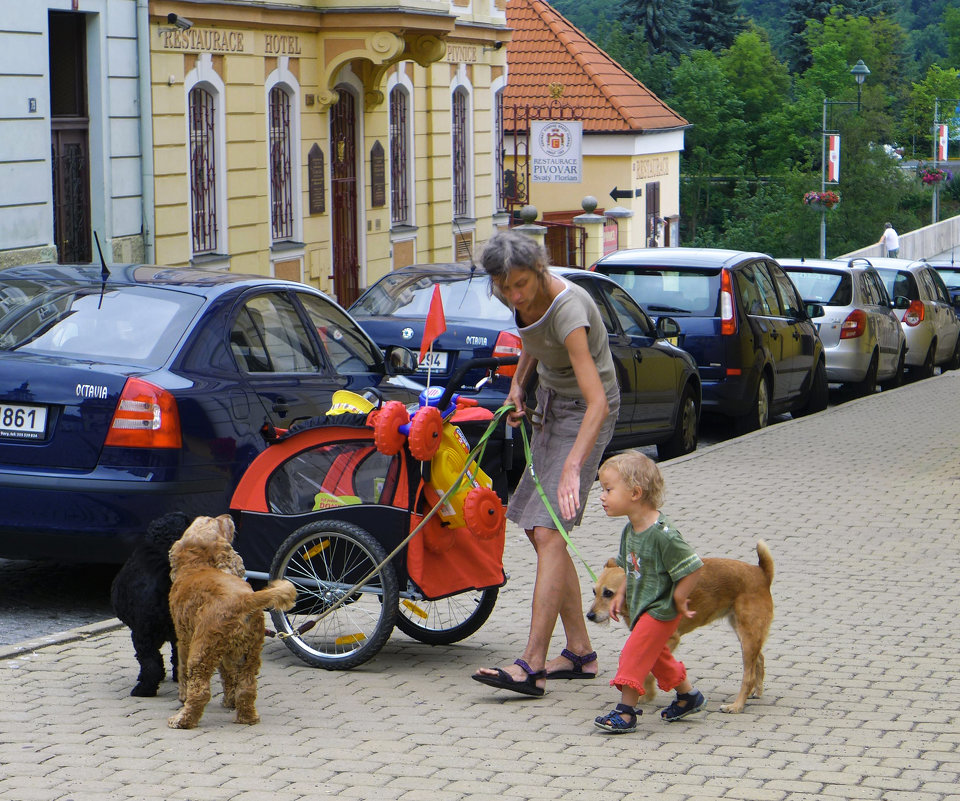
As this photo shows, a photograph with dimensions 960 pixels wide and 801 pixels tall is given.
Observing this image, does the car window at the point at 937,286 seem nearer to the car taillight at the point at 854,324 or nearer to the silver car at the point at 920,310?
the silver car at the point at 920,310

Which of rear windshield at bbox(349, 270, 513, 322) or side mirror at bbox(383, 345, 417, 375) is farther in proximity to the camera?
rear windshield at bbox(349, 270, 513, 322)

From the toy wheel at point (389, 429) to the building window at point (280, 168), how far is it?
15751mm

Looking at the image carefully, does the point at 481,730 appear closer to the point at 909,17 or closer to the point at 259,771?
the point at 259,771

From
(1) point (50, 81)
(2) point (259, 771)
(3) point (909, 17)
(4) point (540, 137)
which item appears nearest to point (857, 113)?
(4) point (540, 137)

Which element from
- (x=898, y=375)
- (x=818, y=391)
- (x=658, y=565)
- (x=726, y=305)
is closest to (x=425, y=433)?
(x=658, y=565)

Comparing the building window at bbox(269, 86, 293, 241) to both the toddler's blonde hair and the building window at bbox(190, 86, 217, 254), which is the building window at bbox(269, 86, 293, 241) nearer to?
the building window at bbox(190, 86, 217, 254)

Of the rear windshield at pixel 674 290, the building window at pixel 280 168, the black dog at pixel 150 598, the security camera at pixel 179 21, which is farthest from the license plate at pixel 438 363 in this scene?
the building window at pixel 280 168

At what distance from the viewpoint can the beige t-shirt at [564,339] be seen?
5.99 m

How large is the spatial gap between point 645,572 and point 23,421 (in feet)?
10.2

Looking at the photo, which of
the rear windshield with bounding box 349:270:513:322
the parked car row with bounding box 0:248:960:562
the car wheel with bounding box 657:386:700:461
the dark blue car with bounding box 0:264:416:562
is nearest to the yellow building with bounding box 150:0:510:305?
the rear windshield with bounding box 349:270:513:322

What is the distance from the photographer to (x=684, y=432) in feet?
46.0

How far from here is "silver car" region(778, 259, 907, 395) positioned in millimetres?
19422

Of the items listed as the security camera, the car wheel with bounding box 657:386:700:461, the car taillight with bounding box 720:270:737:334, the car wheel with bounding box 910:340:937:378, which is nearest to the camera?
the car wheel with bounding box 657:386:700:461

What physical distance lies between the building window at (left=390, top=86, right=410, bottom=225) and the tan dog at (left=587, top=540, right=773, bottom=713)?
20.1 m
